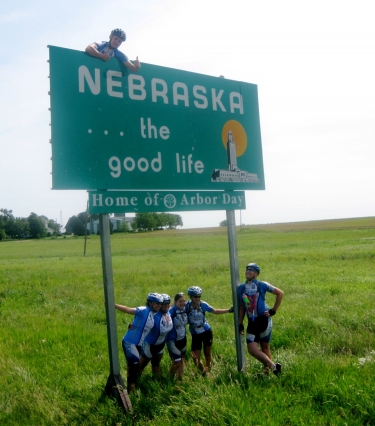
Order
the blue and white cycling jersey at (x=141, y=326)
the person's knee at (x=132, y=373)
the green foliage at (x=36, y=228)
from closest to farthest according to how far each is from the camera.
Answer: the person's knee at (x=132, y=373), the blue and white cycling jersey at (x=141, y=326), the green foliage at (x=36, y=228)

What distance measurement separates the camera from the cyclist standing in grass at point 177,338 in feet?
17.8

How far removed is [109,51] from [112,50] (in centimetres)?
3

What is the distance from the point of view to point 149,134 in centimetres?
504

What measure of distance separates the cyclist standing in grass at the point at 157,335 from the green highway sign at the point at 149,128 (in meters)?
1.45

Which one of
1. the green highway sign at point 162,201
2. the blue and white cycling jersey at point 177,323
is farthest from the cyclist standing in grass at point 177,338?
the green highway sign at point 162,201

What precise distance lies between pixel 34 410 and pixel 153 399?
1.31 metres

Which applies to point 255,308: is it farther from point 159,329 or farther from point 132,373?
point 132,373

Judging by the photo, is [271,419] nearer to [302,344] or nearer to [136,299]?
[302,344]

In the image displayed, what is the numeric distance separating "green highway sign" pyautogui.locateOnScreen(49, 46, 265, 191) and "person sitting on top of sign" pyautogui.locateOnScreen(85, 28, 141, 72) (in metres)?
0.06

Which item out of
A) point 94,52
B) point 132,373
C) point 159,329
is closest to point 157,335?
point 159,329

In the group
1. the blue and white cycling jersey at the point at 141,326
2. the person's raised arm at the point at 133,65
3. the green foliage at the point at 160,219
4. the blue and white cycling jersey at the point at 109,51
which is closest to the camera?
the blue and white cycling jersey at the point at 109,51

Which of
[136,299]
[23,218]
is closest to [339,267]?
[136,299]

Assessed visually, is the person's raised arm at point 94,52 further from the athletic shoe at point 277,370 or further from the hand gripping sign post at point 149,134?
the athletic shoe at point 277,370

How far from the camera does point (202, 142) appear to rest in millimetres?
5383
